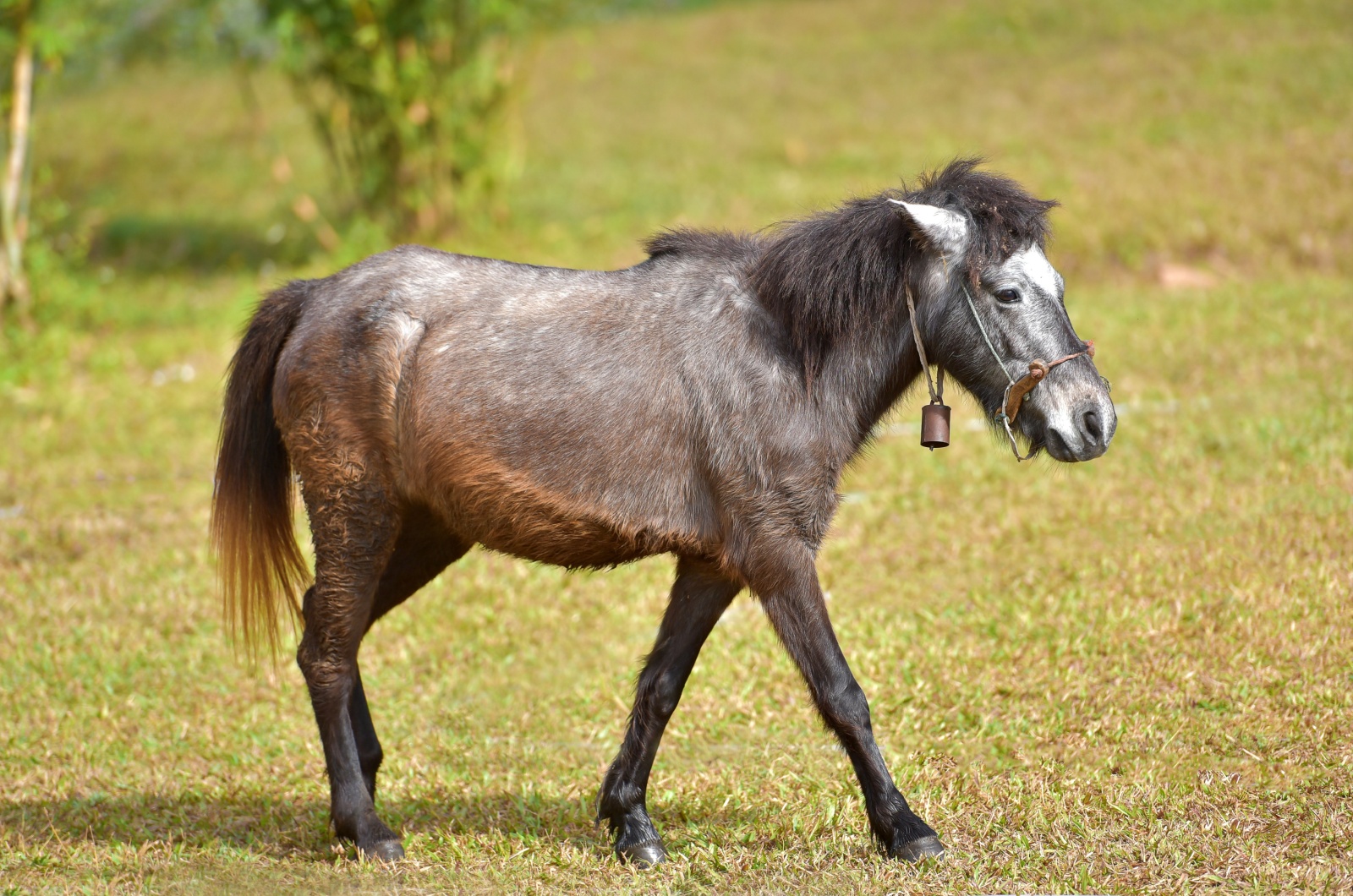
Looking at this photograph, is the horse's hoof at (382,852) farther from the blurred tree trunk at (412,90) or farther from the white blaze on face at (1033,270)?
the blurred tree trunk at (412,90)

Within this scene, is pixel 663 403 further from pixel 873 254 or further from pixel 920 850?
pixel 920 850

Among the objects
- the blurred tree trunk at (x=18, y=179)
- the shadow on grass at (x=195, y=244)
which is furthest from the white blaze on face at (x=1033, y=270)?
the shadow on grass at (x=195, y=244)

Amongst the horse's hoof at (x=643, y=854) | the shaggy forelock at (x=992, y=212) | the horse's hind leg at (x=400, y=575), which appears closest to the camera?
the shaggy forelock at (x=992, y=212)

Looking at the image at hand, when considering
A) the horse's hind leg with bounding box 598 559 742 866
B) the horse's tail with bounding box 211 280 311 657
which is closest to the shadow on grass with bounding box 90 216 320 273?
the horse's tail with bounding box 211 280 311 657

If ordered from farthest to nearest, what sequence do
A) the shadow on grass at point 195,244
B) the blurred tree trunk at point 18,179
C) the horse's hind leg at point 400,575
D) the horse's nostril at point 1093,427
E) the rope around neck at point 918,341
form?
the shadow on grass at point 195,244
the blurred tree trunk at point 18,179
the horse's hind leg at point 400,575
the rope around neck at point 918,341
the horse's nostril at point 1093,427

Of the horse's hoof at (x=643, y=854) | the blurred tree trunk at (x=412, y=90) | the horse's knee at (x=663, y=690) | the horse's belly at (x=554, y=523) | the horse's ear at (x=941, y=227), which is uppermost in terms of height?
the blurred tree trunk at (x=412, y=90)

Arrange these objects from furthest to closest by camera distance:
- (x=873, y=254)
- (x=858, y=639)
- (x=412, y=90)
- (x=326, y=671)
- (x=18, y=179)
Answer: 1. (x=412, y=90)
2. (x=18, y=179)
3. (x=858, y=639)
4. (x=326, y=671)
5. (x=873, y=254)

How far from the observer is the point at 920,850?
3.98 m

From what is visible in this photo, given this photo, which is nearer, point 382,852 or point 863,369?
point 863,369

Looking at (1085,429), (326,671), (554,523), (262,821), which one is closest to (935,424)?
(1085,429)

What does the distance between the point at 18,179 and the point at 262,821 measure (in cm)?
877

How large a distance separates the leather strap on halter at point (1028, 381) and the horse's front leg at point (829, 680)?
2.55 ft

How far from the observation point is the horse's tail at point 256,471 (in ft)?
15.3

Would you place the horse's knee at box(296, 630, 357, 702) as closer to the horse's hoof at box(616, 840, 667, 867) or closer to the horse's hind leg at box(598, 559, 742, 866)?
the horse's hind leg at box(598, 559, 742, 866)
